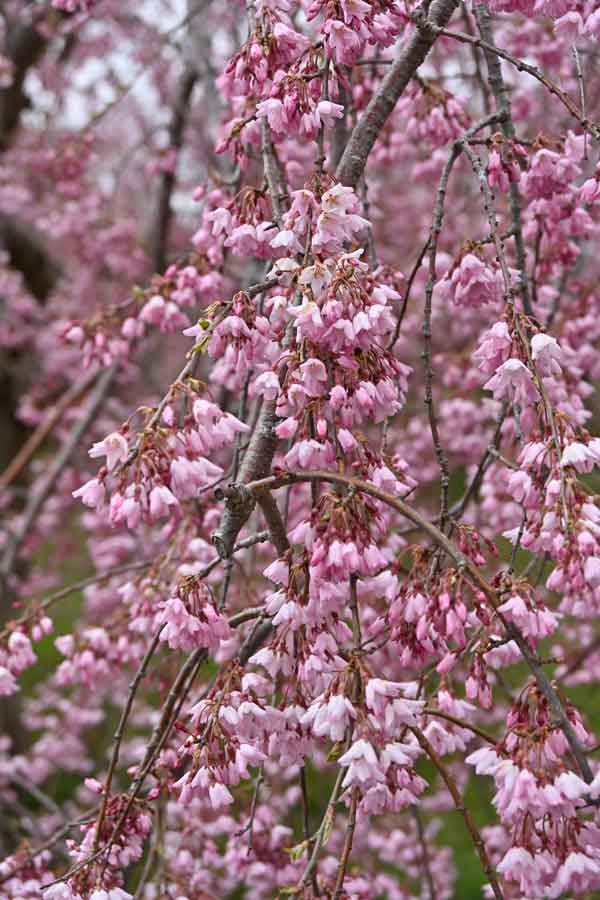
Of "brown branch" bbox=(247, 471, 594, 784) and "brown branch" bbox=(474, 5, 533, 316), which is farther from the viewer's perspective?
"brown branch" bbox=(474, 5, 533, 316)

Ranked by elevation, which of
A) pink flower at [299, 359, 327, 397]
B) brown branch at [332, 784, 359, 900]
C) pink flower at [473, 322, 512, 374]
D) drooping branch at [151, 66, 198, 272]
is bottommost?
brown branch at [332, 784, 359, 900]

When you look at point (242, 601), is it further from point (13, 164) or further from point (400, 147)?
point (13, 164)

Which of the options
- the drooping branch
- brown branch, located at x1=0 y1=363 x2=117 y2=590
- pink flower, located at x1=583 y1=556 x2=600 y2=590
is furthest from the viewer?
the drooping branch

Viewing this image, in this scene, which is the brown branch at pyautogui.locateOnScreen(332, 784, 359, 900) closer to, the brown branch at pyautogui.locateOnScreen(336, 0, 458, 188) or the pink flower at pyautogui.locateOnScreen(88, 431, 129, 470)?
the pink flower at pyautogui.locateOnScreen(88, 431, 129, 470)

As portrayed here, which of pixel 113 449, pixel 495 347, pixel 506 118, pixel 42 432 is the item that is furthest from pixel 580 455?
pixel 42 432

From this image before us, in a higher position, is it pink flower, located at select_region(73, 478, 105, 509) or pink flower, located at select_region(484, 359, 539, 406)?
pink flower, located at select_region(484, 359, 539, 406)

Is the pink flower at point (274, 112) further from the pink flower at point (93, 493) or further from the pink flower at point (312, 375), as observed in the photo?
the pink flower at point (93, 493)

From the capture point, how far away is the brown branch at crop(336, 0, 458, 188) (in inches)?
75.9

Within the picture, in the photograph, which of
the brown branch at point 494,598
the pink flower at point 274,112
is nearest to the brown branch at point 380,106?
the pink flower at point 274,112

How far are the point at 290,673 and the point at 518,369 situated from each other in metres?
0.67

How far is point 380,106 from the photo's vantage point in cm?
197

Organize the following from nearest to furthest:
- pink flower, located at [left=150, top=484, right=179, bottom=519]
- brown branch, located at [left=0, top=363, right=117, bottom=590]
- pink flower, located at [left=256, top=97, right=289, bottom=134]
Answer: pink flower, located at [left=150, top=484, right=179, bottom=519]
pink flower, located at [left=256, top=97, right=289, bottom=134]
brown branch, located at [left=0, top=363, right=117, bottom=590]

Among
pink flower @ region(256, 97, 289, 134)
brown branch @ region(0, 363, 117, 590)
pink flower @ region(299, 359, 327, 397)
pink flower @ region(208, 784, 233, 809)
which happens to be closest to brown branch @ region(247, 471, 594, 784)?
pink flower @ region(299, 359, 327, 397)

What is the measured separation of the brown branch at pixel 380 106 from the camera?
193cm
